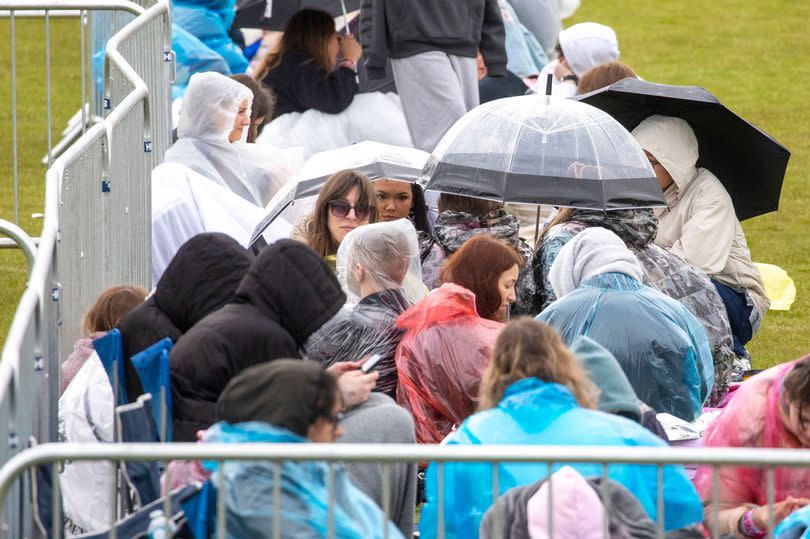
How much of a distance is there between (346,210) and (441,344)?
1.22m

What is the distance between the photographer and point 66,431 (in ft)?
15.6

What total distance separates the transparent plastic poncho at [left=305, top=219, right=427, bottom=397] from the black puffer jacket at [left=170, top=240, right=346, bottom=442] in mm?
506

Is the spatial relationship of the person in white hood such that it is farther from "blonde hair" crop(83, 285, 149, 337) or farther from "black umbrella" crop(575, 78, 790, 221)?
"blonde hair" crop(83, 285, 149, 337)

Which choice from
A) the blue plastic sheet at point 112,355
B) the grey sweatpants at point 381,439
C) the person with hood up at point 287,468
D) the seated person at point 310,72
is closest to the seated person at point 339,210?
the blue plastic sheet at point 112,355

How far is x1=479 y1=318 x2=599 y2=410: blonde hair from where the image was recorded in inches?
160

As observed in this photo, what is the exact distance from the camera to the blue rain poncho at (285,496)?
3445 mm

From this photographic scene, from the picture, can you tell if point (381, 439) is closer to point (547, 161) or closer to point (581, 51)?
point (547, 161)

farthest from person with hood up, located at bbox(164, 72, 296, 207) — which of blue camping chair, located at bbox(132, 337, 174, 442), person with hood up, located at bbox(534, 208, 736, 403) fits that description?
blue camping chair, located at bbox(132, 337, 174, 442)

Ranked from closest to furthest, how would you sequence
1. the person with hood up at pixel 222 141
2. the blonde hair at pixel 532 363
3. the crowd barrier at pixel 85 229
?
1. the crowd barrier at pixel 85 229
2. the blonde hair at pixel 532 363
3. the person with hood up at pixel 222 141

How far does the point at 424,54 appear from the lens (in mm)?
9180

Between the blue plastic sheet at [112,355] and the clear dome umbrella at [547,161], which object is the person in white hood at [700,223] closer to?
the clear dome umbrella at [547,161]

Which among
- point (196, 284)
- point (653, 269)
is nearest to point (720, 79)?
point (653, 269)

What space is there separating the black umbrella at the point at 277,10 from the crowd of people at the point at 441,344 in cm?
194

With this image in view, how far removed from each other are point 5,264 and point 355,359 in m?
5.10
